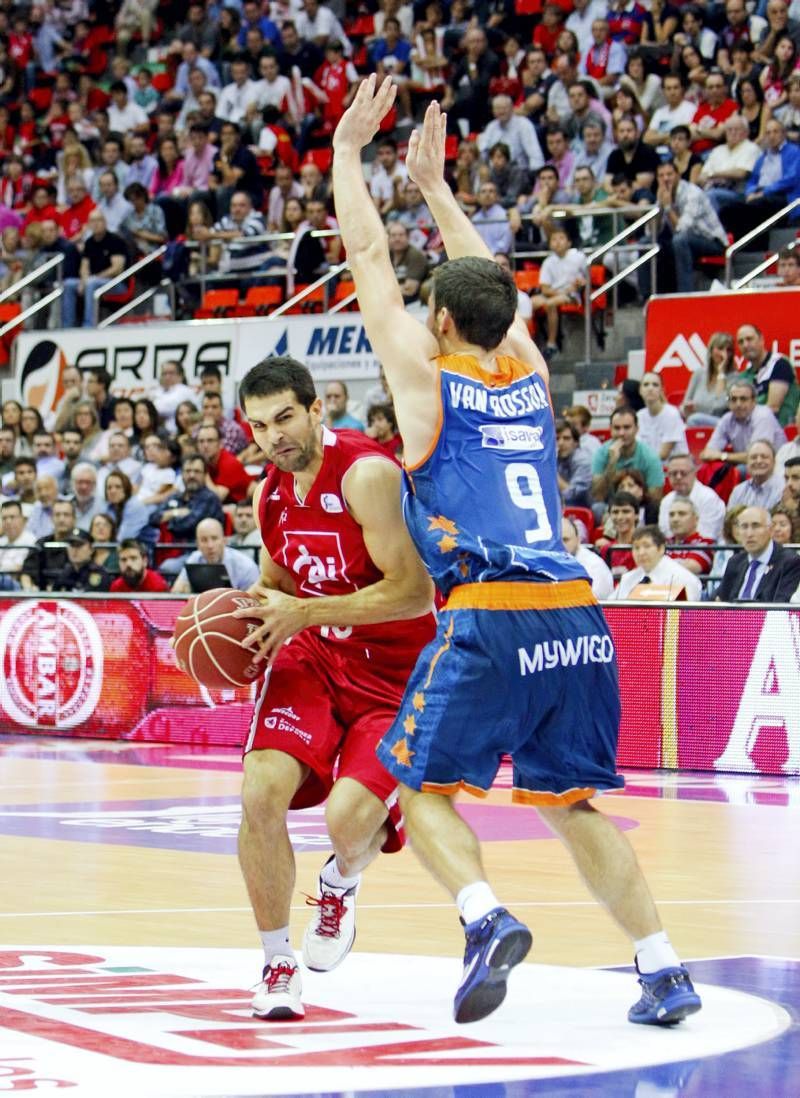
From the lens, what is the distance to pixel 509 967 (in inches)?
175

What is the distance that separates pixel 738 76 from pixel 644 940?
13.2 m

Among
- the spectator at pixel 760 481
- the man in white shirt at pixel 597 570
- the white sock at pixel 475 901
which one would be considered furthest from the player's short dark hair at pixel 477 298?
the spectator at pixel 760 481

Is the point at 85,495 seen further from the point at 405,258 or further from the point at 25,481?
the point at 405,258

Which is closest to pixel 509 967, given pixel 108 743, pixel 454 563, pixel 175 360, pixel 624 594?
pixel 454 563

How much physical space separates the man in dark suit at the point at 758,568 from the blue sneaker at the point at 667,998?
298 inches

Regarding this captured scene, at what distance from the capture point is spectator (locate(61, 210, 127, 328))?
20.8m

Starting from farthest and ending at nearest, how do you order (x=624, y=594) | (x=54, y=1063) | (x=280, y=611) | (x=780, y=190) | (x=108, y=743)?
(x=780, y=190) < (x=108, y=743) < (x=624, y=594) < (x=280, y=611) < (x=54, y=1063)

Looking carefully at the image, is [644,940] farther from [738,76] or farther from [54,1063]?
[738,76]

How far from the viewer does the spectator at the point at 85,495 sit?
56.4ft

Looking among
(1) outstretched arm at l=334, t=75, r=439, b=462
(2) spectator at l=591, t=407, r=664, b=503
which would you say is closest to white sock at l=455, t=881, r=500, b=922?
(1) outstretched arm at l=334, t=75, r=439, b=462

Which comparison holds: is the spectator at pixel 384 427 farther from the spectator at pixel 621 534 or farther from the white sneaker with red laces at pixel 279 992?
the white sneaker with red laces at pixel 279 992

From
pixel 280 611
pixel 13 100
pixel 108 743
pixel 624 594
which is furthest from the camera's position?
pixel 13 100

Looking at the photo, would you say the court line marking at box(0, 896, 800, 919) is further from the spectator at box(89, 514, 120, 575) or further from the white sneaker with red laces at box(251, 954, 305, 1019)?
the spectator at box(89, 514, 120, 575)

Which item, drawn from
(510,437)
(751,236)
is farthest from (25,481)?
(510,437)
